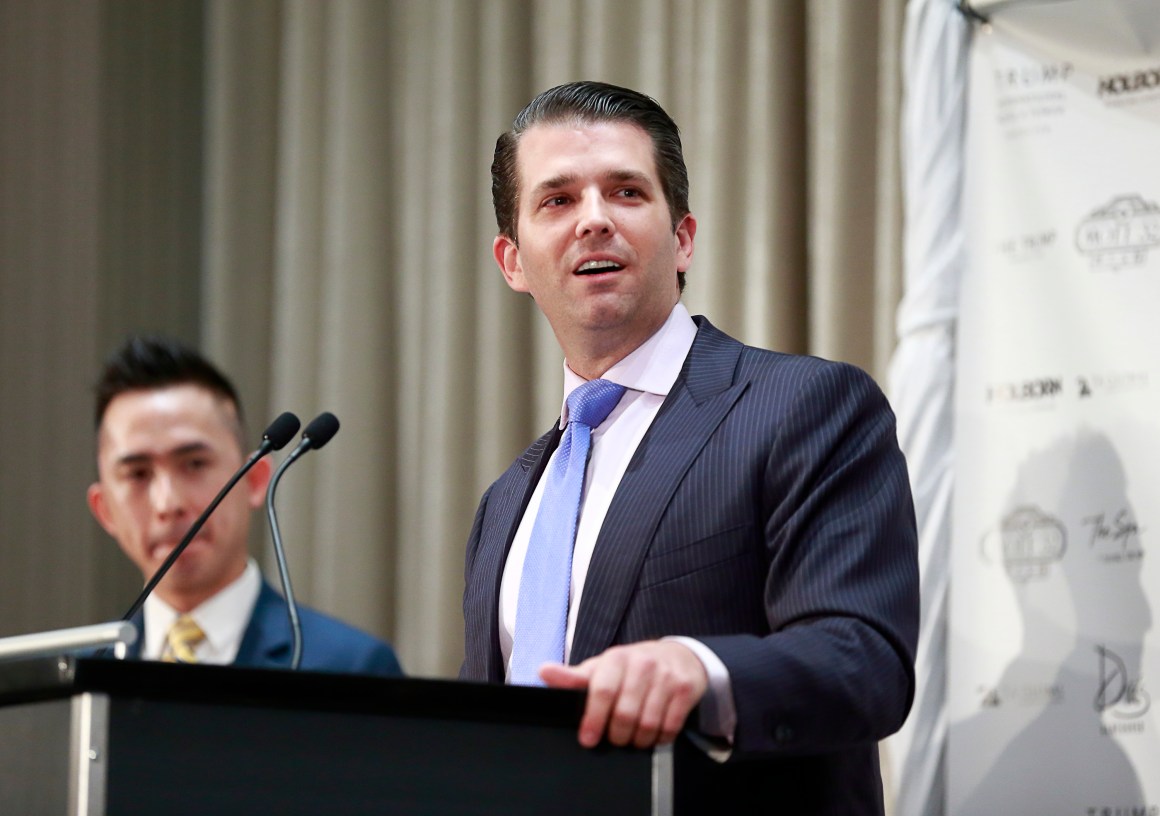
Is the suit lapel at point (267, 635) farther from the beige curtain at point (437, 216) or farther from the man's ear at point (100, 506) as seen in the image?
the beige curtain at point (437, 216)

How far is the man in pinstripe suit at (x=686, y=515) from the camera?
4.52 feet

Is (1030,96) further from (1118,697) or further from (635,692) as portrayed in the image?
(635,692)

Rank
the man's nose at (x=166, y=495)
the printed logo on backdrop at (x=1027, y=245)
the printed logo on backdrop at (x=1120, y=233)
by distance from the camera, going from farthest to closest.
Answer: the man's nose at (x=166, y=495)
the printed logo on backdrop at (x=1027, y=245)
the printed logo on backdrop at (x=1120, y=233)

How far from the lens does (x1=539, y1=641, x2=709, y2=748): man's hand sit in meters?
1.26

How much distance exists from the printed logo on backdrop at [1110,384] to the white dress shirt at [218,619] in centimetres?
193

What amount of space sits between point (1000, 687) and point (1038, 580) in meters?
0.21

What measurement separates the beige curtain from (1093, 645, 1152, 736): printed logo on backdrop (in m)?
1.15

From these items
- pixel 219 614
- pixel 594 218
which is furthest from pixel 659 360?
pixel 219 614

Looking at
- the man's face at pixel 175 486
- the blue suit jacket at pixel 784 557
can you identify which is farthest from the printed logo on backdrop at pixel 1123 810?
the man's face at pixel 175 486

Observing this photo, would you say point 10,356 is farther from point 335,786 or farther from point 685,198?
point 335,786

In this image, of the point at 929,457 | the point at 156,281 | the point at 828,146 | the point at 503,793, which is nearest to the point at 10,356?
the point at 156,281

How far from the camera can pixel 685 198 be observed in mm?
2238

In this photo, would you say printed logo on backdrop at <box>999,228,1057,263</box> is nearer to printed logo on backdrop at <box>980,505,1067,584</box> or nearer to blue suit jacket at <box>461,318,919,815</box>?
printed logo on backdrop at <box>980,505,1067,584</box>

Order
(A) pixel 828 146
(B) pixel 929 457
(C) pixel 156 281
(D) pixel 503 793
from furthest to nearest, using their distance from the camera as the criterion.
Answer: (C) pixel 156 281
(A) pixel 828 146
(B) pixel 929 457
(D) pixel 503 793
